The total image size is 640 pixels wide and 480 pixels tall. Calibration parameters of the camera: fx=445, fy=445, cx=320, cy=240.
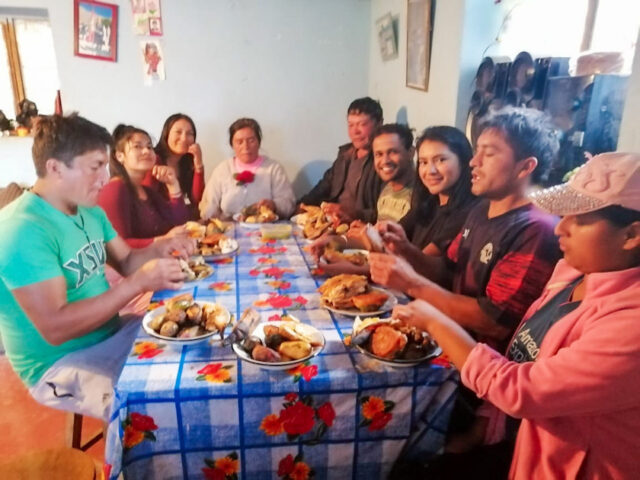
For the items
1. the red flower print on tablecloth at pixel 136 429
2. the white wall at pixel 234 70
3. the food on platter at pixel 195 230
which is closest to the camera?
the red flower print on tablecloth at pixel 136 429

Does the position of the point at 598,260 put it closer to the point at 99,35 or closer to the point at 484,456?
the point at 484,456

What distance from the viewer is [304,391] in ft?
2.99

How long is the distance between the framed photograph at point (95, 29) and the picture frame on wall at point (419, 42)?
207 cm

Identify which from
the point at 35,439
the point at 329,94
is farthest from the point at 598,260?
the point at 329,94

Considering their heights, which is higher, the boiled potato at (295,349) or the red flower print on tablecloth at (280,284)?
the boiled potato at (295,349)

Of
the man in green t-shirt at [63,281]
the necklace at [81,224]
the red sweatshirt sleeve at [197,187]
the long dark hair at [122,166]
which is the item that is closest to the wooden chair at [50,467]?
the man in green t-shirt at [63,281]

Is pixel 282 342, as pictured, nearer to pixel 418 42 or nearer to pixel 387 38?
pixel 418 42

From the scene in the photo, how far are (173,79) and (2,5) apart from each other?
1220 mm

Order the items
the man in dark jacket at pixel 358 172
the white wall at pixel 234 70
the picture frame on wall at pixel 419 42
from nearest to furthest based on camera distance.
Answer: the picture frame on wall at pixel 419 42 < the man in dark jacket at pixel 358 172 < the white wall at pixel 234 70

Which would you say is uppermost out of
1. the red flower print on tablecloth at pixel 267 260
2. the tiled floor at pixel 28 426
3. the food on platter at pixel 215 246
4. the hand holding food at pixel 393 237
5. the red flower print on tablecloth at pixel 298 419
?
the hand holding food at pixel 393 237

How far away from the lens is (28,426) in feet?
5.86

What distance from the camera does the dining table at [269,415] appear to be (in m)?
0.89

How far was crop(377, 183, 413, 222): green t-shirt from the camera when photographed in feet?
6.64

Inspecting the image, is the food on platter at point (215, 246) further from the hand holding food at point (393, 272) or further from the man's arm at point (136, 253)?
the hand holding food at point (393, 272)
